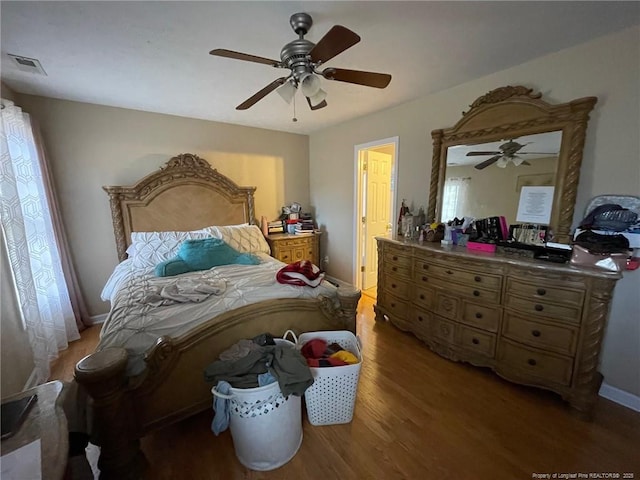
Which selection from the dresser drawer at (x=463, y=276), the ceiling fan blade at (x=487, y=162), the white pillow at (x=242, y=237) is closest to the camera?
the dresser drawer at (x=463, y=276)

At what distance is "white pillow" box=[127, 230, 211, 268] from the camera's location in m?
2.56

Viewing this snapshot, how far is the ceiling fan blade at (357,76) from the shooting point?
56.4 inches

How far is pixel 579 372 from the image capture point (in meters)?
1.63

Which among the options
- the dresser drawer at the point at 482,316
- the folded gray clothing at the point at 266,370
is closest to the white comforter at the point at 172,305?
the folded gray clothing at the point at 266,370

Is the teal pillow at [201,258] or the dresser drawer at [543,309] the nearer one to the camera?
the dresser drawer at [543,309]

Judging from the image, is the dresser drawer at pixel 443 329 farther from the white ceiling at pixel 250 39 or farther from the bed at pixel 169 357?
the white ceiling at pixel 250 39

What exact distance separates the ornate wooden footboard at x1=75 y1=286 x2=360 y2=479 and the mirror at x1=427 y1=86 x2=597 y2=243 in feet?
4.85

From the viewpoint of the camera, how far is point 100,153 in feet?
9.08

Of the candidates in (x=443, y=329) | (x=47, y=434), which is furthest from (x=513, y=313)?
Answer: (x=47, y=434)

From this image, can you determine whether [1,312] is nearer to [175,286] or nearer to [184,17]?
[175,286]

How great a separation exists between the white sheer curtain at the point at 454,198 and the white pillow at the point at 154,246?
259 cm

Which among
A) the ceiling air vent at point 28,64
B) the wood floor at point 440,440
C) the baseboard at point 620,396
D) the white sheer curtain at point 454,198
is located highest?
the ceiling air vent at point 28,64

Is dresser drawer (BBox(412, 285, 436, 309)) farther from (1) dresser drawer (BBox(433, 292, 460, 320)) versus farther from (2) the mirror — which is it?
(2) the mirror

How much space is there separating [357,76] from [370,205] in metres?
2.30
